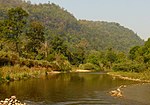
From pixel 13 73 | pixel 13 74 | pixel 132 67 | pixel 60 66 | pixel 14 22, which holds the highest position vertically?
pixel 14 22

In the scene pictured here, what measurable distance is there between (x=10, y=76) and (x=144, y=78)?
24735 millimetres

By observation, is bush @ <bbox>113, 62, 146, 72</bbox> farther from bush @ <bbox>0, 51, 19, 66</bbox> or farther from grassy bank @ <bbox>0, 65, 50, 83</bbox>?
bush @ <bbox>0, 51, 19, 66</bbox>

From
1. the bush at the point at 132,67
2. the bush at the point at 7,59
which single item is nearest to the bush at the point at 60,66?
the bush at the point at 132,67

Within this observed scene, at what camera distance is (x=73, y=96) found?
28.9 metres

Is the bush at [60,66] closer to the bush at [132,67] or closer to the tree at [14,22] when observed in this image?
the tree at [14,22]

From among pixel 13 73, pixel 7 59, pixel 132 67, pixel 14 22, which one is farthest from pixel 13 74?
pixel 14 22

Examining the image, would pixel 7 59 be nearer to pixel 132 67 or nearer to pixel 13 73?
pixel 13 73

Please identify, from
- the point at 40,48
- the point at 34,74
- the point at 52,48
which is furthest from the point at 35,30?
the point at 34,74

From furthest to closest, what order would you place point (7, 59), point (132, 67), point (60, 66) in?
point (60, 66)
point (132, 67)
point (7, 59)

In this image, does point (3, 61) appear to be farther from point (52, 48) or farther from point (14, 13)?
point (52, 48)

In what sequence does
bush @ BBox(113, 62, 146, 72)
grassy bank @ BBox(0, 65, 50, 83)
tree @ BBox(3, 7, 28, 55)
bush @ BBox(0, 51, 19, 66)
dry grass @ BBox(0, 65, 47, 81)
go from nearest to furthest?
grassy bank @ BBox(0, 65, 50, 83), dry grass @ BBox(0, 65, 47, 81), bush @ BBox(0, 51, 19, 66), bush @ BBox(113, 62, 146, 72), tree @ BBox(3, 7, 28, 55)

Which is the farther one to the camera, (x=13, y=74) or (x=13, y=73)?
(x=13, y=73)

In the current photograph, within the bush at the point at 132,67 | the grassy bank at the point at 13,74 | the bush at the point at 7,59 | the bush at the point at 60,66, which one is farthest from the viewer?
the bush at the point at 60,66

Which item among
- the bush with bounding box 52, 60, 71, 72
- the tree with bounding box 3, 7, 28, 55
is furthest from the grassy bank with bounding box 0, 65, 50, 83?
the tree with bounding box 3, 7, 28, 55
